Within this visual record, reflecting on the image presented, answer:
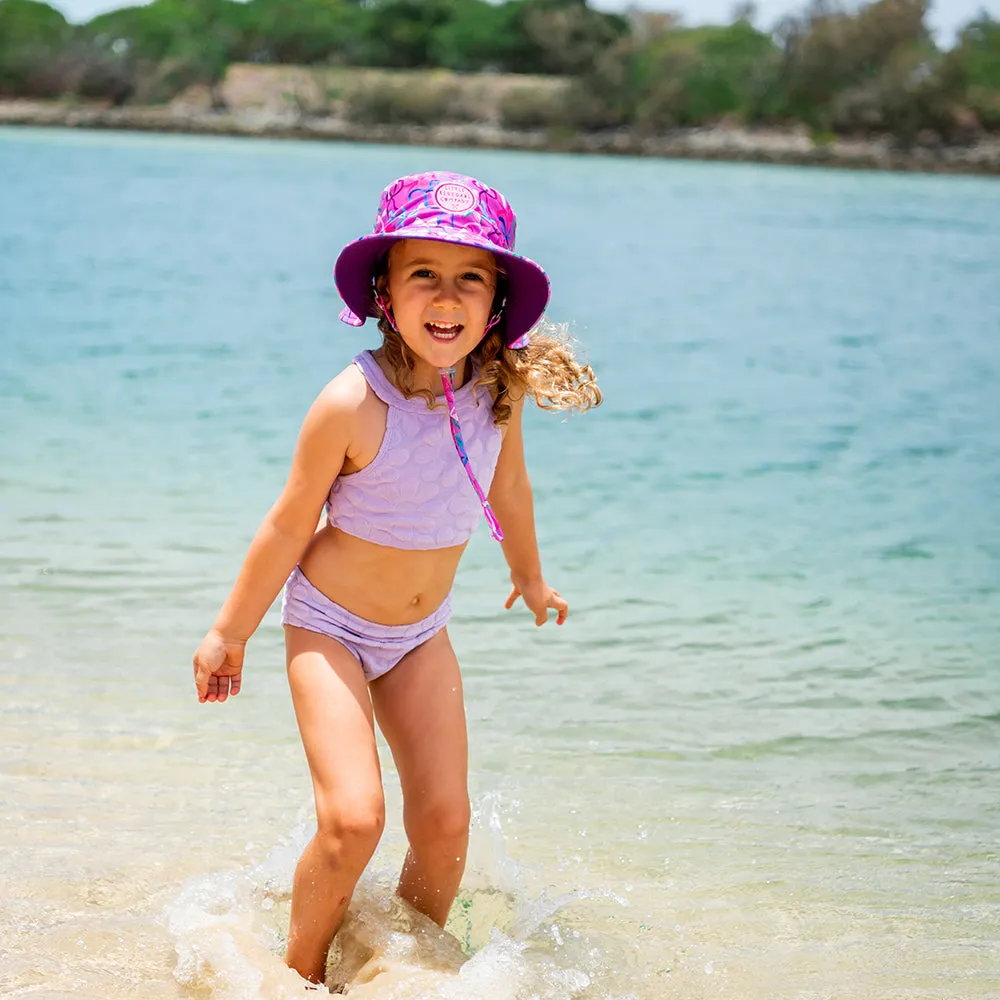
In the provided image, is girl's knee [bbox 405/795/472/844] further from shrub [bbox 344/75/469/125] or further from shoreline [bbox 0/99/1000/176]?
shrub [bbox 344/75/469/125]

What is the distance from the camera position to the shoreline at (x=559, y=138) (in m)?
56.7

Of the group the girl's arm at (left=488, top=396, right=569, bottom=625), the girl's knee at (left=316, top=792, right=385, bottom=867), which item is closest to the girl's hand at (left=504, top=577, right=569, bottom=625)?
the girl's arm at (left=488, top=396, right=569, bottom=625)

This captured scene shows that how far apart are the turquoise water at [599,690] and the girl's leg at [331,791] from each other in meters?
0.18

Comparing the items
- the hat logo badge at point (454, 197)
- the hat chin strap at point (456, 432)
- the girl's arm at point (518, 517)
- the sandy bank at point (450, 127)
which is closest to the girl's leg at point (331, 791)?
the hat chin strap at point (456, 432)

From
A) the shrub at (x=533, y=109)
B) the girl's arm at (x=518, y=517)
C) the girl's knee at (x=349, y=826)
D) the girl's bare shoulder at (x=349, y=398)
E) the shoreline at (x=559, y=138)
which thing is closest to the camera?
the girl's knee at (x=349, y=826)

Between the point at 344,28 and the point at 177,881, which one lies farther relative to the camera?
the point at 344,28

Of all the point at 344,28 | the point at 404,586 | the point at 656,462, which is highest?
the point at 344,28

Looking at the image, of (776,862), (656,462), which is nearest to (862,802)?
(776,862)

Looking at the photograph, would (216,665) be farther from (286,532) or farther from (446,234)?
(446,234)

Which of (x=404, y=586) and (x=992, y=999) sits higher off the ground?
(x=404, y=586)

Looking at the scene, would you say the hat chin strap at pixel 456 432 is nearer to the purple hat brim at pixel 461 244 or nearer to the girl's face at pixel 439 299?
the girl's face at pixel 439 299

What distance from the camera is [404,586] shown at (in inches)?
103

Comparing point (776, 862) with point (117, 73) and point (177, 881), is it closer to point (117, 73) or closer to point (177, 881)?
point (177, 881)

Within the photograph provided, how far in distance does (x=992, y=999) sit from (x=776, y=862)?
628 millimetres
